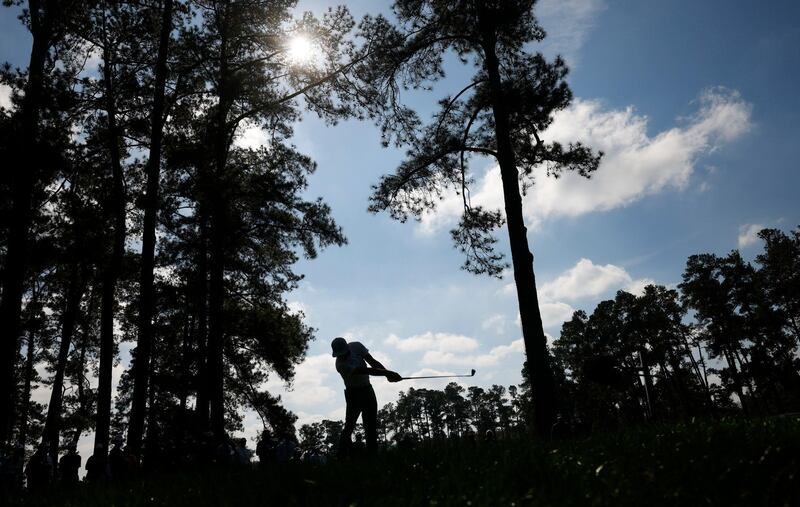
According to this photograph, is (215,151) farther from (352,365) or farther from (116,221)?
(352,365)

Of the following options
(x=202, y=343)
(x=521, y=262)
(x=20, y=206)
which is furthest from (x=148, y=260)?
→ (x=521, y=262)

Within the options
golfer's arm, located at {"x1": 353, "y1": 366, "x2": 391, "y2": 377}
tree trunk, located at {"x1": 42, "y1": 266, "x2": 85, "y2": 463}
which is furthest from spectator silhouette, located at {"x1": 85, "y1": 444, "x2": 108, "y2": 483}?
tree trunk, located at {"x1": 42, "y1": 266, "x2": 85, "y2": 463}

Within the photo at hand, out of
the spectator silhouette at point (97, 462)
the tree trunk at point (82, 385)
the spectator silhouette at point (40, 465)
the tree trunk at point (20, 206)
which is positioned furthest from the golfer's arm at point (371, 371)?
the tree trunk at point (82, 385)

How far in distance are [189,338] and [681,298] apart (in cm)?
3849

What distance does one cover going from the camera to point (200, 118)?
15789 mm

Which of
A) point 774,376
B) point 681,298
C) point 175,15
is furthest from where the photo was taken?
point 681,298

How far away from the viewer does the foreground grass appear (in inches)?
111

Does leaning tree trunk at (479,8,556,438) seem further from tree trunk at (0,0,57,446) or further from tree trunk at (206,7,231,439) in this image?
tree trunk at (0,0,57,446)

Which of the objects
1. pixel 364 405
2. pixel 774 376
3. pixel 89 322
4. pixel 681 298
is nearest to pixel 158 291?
pixel 89 322

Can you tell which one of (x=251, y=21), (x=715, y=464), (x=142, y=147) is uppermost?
(x=251, y=21)

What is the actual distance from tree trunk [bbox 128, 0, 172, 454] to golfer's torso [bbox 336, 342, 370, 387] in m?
7.19

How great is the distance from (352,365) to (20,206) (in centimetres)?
889

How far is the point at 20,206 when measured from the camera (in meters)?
10.9

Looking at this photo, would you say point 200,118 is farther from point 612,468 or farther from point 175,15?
point 612,468
